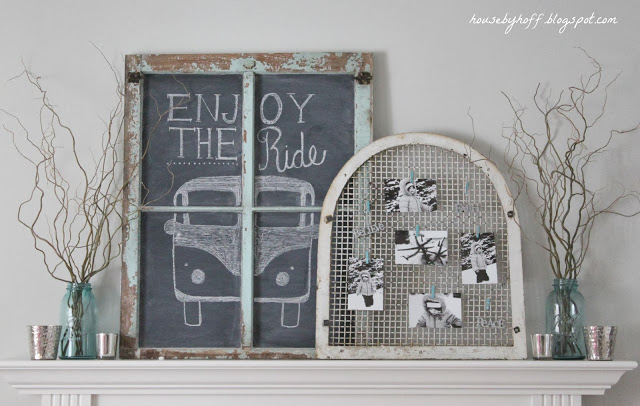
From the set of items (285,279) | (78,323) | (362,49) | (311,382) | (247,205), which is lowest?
(311,382)

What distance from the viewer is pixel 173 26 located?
215 centimetres

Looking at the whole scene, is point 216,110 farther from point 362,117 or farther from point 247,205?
point 362,117

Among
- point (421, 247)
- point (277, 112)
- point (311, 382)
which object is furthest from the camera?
point (277, 112)

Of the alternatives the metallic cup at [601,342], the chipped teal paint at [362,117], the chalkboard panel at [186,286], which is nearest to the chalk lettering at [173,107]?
the chalkboard panel at [186,286]

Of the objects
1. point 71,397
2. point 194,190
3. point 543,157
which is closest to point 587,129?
point 543,157

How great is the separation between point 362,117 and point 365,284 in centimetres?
44

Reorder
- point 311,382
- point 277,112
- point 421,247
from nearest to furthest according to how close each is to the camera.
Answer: point 311,382 → point 421,247 → point 277,112

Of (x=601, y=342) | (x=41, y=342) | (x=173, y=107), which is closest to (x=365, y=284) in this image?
(x=601, y=342)

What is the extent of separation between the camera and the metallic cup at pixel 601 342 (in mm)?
1885

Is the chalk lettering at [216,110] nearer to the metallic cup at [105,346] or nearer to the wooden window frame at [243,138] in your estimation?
the wooden window frame at [243,138]

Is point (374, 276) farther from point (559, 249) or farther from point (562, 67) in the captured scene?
point (562, 67)

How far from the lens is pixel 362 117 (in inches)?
81.6

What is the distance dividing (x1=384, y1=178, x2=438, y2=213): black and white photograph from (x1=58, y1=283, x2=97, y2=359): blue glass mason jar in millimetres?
793

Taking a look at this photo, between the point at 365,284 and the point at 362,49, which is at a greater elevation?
the point at 362,49
